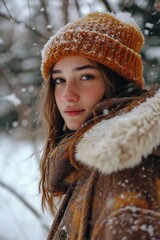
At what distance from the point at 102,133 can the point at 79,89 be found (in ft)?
1.40

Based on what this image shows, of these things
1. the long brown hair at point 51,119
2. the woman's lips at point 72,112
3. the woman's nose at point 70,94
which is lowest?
the long brown hair at point 51,119

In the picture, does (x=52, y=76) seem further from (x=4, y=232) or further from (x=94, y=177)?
(x=4, y=232)

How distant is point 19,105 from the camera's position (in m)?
6.29

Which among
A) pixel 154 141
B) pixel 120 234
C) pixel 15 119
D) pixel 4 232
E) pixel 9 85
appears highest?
pixel 154 141

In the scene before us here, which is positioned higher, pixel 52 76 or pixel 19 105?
pixel 52 76

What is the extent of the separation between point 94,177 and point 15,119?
17.8ft

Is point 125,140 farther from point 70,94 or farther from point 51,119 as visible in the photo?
point 51,119

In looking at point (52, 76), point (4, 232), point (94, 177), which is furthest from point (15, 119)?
point (94, 177)

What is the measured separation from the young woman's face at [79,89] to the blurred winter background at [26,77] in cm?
128

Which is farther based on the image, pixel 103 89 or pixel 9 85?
pixel 9 85

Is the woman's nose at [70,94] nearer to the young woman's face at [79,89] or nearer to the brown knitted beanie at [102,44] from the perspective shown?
the young woman's face at [79,89]

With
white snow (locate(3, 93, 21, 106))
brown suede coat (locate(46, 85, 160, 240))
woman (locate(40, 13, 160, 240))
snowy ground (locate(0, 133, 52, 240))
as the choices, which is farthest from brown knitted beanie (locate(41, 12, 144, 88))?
snowy ground (locate(0, 133, 52, 240))

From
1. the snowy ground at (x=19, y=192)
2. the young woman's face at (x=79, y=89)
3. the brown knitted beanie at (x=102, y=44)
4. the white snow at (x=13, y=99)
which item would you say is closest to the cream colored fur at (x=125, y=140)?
the young woman's face at (x=79, y=89)

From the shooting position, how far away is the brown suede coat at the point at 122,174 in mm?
1241
